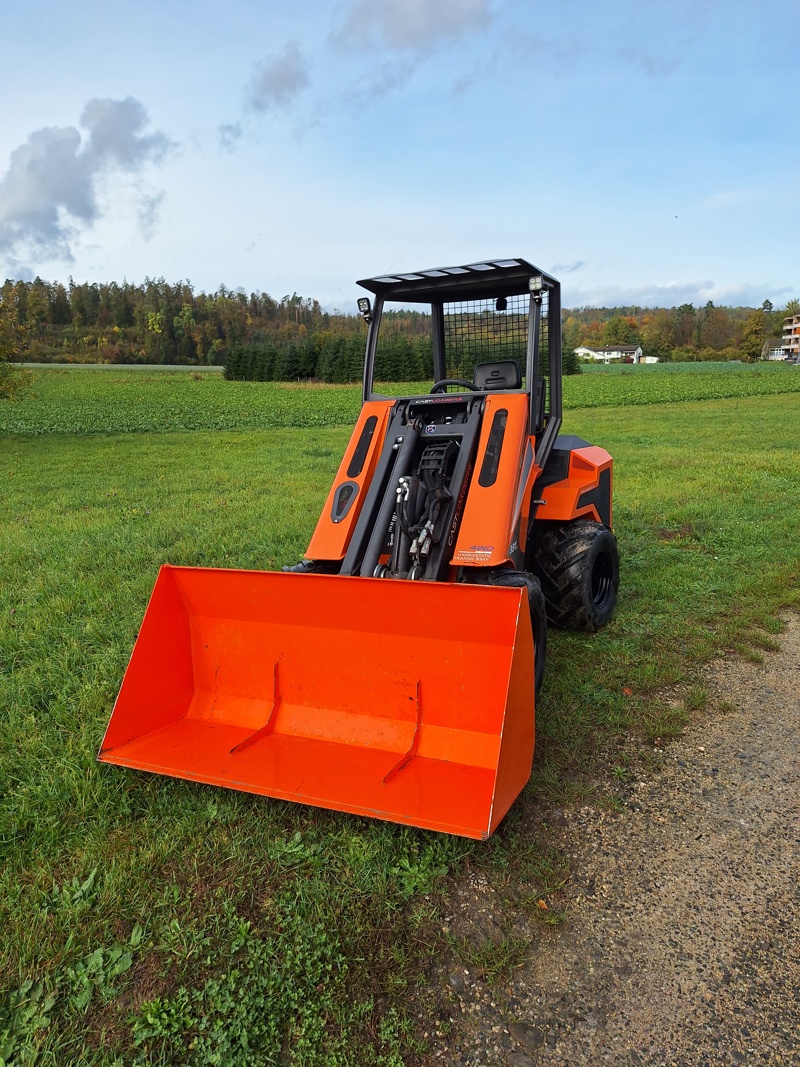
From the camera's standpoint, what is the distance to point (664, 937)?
2346 millimetres

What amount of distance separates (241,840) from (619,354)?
102352mm

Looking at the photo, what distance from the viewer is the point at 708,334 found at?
93.2 m

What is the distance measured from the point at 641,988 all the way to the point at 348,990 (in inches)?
34.7

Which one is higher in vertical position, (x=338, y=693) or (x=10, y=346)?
(x=10, y=346)

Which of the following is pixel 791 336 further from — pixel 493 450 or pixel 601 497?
pixel 493 450

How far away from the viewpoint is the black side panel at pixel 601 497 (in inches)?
194

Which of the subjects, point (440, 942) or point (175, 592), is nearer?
point (440, 942)

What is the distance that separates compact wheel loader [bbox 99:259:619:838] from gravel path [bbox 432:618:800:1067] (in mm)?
433

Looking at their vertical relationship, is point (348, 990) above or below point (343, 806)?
below

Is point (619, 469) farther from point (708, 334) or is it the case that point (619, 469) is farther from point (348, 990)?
point (708, 334)

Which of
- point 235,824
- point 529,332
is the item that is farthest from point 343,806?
point 529,332

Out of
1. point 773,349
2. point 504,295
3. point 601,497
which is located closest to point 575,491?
point 601,497

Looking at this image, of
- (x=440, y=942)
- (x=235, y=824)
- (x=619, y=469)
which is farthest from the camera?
(x=619, y=469)

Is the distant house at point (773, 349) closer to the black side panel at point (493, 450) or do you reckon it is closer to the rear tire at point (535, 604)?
the black side panel at point (493, 450)
